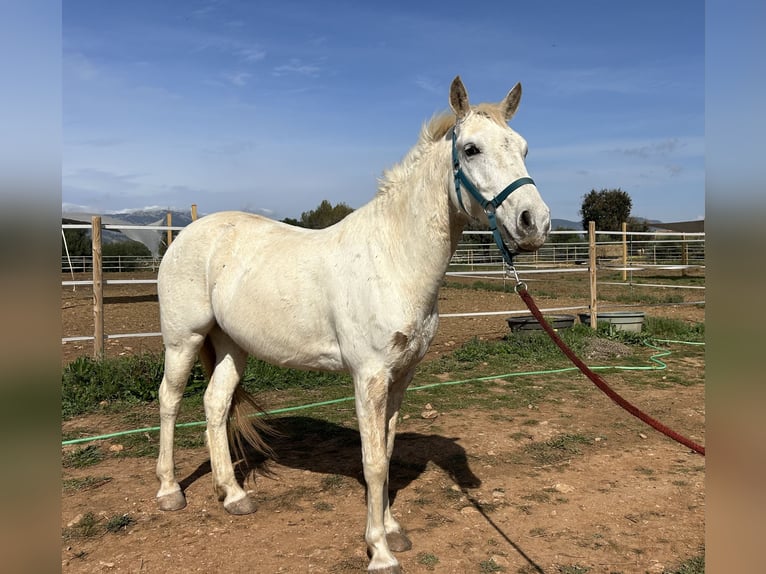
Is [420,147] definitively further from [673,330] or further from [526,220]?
[673,330]

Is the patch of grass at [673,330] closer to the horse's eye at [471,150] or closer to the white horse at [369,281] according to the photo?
the white horse at [369,281]

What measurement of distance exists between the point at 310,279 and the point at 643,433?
139 inches

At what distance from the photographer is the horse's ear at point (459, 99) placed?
2467 mm

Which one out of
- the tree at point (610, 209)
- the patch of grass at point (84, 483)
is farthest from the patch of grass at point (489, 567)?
the tree at point (610, 209)

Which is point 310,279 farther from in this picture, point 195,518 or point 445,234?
point 195,518

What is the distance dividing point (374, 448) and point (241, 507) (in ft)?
4.09

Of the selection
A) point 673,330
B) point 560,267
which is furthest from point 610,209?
point 673,330

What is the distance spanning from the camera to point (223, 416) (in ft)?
11.7

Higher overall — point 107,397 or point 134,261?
point 134,261

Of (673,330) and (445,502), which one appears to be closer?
(445,502)

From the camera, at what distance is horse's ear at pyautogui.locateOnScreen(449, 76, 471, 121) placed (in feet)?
8.09
